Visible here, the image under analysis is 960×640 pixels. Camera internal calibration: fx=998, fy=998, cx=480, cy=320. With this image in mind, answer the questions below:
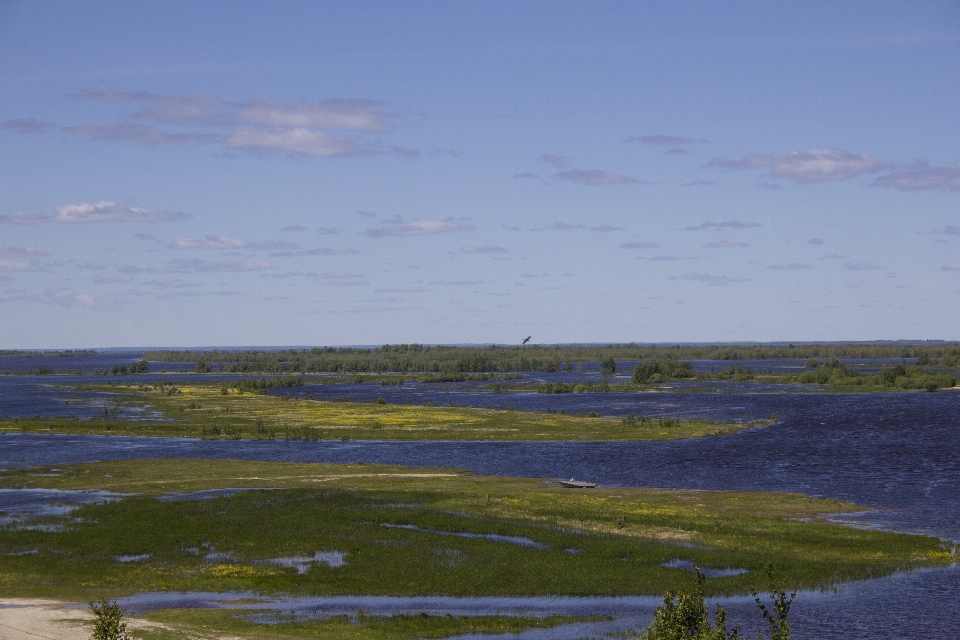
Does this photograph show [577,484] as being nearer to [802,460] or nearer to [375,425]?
[802,460]

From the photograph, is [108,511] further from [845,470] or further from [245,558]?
[845,470]

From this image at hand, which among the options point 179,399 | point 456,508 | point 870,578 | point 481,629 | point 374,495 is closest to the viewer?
point 481,629

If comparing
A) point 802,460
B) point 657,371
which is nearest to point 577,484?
point 802,460

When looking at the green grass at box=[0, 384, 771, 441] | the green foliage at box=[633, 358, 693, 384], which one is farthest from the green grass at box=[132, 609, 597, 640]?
the green foliage at box=[633, 358, 693, 384]

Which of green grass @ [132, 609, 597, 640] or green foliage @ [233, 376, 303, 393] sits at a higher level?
green foliage @ [233, 376, 303, 393]

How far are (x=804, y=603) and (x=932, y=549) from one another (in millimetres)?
10393

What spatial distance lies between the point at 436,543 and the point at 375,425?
191 ft

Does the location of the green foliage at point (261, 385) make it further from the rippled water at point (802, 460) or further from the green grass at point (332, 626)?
the green grass at point (332, 626)

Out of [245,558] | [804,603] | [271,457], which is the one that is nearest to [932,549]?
[804,603]

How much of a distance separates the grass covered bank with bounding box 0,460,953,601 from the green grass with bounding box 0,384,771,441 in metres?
31.8

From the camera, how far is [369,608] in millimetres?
34812

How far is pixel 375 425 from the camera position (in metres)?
102

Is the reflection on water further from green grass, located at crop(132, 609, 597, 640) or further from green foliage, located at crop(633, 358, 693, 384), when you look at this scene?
green foliage, located at crop(633, 358, 693, 384)

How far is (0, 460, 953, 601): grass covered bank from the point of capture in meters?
37.9
